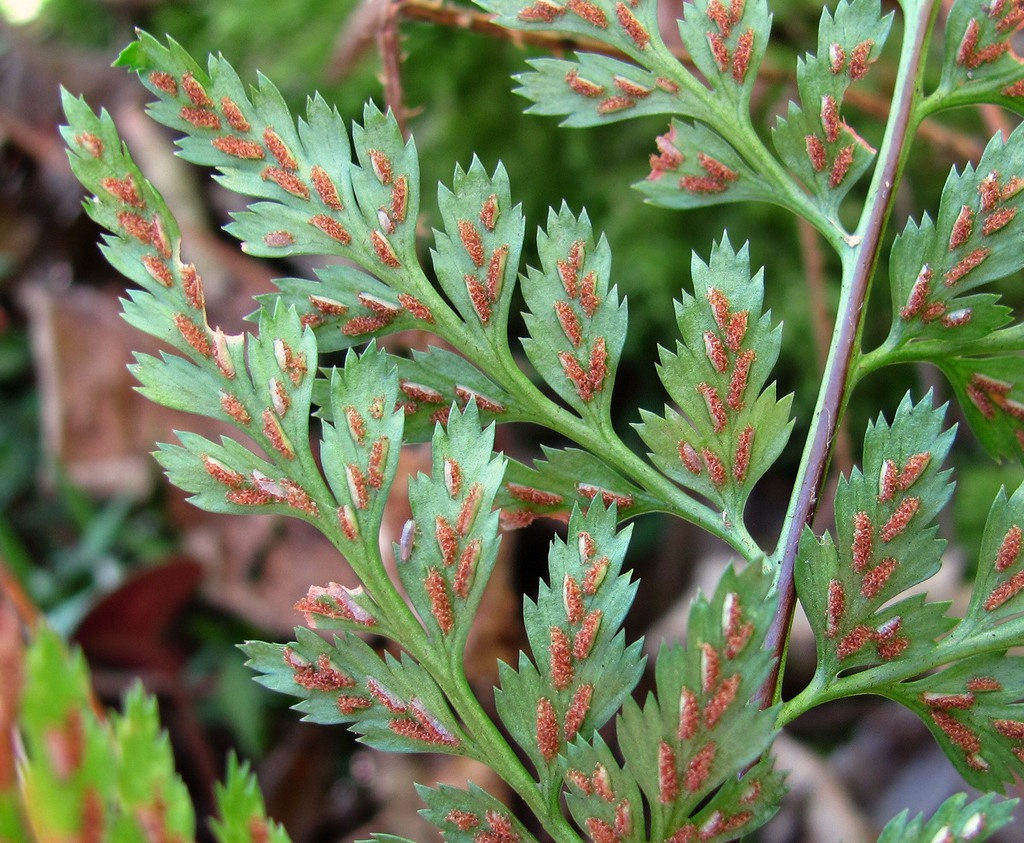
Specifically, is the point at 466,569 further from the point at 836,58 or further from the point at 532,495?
the point at 836,58

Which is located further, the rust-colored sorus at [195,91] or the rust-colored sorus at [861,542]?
the rust-colored sorus at [195,91]

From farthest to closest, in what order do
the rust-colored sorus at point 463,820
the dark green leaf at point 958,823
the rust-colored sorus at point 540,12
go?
the rust-colored sorus at point 540,12 < the rust-colored sorus at point 463,820 < the dark green leaf at point 958,823

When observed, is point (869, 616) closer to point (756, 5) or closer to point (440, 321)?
point (440, 321)

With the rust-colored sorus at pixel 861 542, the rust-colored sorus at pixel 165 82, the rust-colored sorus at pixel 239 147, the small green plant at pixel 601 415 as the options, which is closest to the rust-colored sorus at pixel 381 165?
the small green plant at pixel 601 415

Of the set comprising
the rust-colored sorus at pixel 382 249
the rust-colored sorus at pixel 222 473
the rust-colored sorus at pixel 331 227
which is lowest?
the rust-colored sorus at pixel 222 473

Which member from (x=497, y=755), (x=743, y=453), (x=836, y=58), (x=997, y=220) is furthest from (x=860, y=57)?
(x=497, y=755)

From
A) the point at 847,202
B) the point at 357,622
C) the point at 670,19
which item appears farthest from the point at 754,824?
the point at 670,19

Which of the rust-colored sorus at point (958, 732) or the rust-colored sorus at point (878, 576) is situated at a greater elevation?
the rust-colored sorus at point (878, 576)

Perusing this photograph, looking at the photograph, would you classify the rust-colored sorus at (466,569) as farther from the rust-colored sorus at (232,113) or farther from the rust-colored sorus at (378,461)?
the rust-colored sorus at (232,113)
